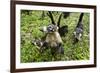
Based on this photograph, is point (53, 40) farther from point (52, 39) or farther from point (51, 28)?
point (51, 28)

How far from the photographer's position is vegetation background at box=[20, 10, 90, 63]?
1.89m

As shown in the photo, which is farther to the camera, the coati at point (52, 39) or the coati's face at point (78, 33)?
the coati's face at point (78, 33)

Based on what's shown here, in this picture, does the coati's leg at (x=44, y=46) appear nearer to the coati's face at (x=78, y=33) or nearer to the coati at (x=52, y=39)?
the coati at (x=52, y=39)

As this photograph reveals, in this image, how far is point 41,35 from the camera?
195cm

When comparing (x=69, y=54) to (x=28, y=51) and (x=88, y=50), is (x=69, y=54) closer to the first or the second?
(x=88, y=50)

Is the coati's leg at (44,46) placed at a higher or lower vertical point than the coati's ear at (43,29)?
lower

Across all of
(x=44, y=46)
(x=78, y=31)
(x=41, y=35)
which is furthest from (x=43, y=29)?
(x=78, y=31)

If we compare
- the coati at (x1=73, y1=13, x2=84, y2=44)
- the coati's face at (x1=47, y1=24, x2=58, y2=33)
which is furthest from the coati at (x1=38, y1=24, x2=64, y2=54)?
the coati at (x1=73, y1=13, x2=84, y2=44)

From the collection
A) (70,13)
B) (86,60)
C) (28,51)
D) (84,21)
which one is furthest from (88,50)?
(28,51)

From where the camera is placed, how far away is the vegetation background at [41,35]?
1.89 meters

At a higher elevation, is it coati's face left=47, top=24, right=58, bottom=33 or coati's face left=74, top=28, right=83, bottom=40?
coati's face left=47, top=24, right=58, bottom=33

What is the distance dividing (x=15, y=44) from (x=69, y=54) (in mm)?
570

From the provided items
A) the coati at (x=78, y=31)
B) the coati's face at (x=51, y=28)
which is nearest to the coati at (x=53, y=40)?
the coati's face at (x=51, y=28)

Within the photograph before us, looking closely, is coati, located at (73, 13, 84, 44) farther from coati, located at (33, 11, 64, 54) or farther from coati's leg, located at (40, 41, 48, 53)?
coati's leg, located at (40, 41, 48, 53)
